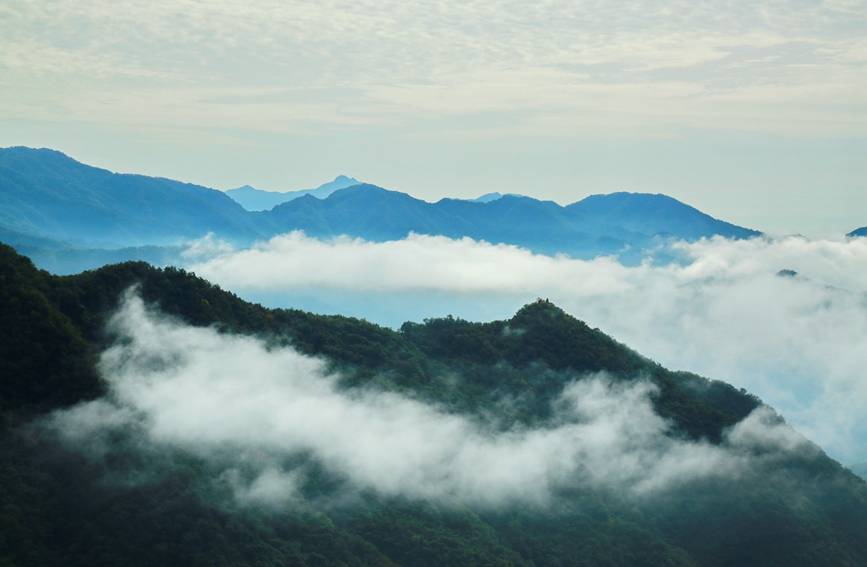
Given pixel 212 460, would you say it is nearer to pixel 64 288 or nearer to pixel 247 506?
pixel 247 506

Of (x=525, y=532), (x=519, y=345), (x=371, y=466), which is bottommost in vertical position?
(x=525, y=532)

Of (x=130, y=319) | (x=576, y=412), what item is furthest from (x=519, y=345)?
(x=130, y=319)

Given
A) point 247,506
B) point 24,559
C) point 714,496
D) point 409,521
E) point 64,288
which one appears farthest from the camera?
point 714,496

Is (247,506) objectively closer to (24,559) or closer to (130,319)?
(24,559)

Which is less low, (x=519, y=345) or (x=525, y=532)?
(x=519, y=345)

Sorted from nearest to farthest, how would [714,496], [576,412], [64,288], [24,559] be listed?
[24,559], [64,288], [714,496], [576,412]

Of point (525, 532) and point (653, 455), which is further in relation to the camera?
point (653, 455)
